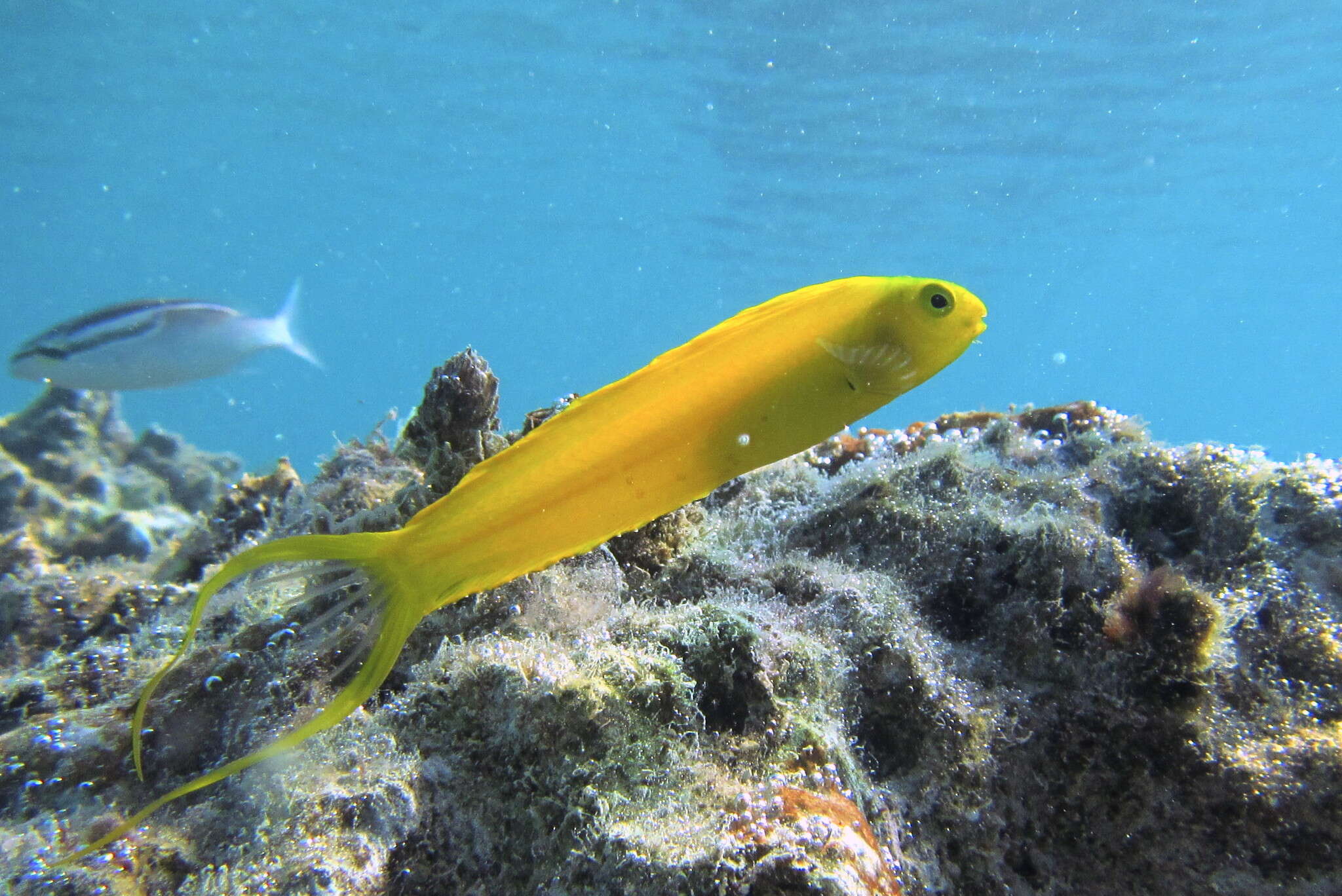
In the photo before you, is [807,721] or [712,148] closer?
[807,721]

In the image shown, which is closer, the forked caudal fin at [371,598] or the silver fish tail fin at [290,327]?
the forked caudal fin at [371,598]

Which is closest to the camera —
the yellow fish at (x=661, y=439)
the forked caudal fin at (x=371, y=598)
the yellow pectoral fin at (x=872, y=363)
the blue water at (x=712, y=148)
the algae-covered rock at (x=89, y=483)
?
the forked caudal fin at (x=371, y=598)

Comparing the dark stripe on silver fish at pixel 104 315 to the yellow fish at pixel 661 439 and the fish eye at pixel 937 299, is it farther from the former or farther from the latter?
the fish eye at pixel 937 299

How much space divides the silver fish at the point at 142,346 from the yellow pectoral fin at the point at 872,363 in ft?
23.5

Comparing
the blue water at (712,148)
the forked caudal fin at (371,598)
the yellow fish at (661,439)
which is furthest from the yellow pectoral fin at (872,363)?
the blue water at (712,148)

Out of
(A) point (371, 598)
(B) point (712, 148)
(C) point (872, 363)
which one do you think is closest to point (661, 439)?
(C) point (872, 363)

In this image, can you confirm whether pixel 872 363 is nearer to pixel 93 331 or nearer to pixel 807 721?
A: pixel 807 721

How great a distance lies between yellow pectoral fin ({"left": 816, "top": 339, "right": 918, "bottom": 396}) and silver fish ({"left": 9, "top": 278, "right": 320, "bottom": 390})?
7152 mm

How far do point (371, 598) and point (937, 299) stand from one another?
171 centimetres

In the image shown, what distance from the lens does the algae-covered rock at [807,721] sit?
1.67 metres

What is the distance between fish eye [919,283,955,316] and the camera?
183cm

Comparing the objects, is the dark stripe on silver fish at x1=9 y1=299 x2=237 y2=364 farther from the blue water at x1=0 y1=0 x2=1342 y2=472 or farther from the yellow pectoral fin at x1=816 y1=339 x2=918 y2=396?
the yellow pectoral fin at x1=816 y1=339 x2=918 y2=396

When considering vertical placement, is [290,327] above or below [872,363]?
above

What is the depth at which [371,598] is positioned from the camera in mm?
1604
